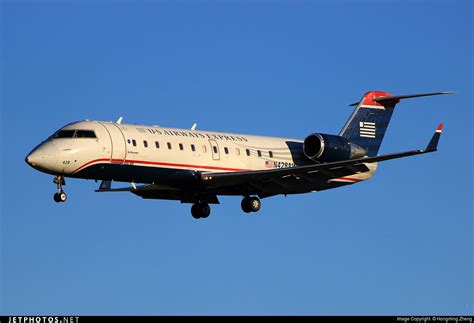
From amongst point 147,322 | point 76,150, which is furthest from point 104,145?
point 147,322

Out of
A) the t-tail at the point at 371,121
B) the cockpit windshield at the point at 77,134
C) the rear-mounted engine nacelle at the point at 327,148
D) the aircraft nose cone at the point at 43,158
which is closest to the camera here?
the aircraft nose cone at the point at 43,158

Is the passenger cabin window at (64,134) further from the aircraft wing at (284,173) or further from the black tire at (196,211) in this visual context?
the black tire at (196,211)

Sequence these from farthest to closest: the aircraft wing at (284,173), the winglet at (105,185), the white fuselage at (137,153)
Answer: the winglet at (105,185) < the aircraft wing at (284,173) < the white fuselage at (137,153)

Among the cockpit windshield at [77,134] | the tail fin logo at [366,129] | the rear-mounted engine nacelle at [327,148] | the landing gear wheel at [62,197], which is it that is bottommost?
the landing gear wheel at [62,197]

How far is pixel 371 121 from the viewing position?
171 ft

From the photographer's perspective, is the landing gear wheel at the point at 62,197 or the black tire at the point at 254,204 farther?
the black tire at the point at 254,204

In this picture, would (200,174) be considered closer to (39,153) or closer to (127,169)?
(127,169)

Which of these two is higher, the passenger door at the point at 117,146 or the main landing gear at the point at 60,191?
the passenger door at the point at 117,146

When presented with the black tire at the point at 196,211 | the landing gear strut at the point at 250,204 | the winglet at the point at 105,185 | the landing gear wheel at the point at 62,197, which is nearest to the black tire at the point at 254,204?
the landing gear strut at the point at 250,204

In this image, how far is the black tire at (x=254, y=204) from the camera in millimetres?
47250

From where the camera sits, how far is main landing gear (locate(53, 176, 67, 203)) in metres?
42.3

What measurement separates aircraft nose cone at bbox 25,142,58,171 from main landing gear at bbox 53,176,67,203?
0.53 meters

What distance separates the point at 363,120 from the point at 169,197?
9.43 m

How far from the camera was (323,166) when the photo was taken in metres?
46.2
